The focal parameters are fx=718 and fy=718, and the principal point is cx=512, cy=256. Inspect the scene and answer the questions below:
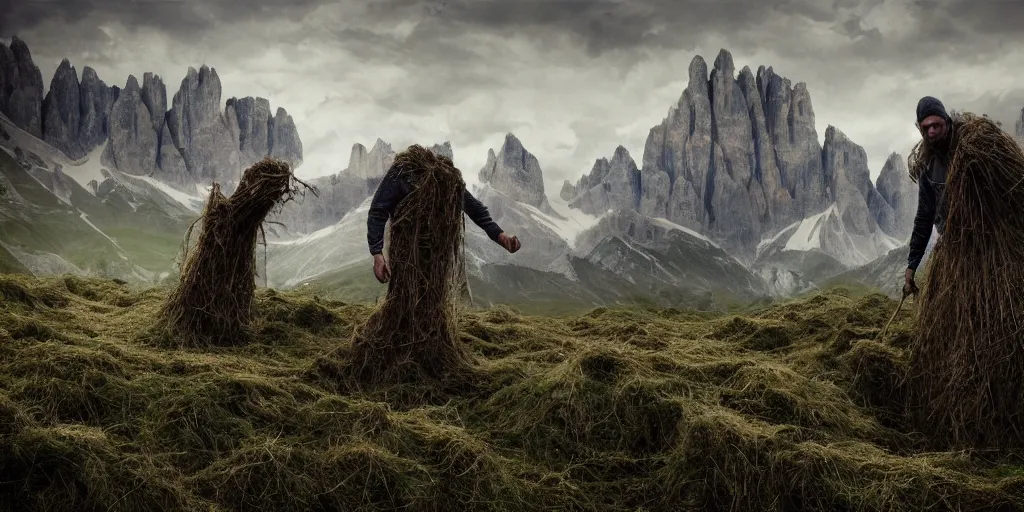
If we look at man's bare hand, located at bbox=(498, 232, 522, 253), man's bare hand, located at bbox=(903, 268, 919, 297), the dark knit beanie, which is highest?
the dark knit beanie

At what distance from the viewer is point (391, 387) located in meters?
7.59

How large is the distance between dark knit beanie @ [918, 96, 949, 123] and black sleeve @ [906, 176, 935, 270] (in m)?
0.69

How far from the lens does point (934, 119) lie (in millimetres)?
7020

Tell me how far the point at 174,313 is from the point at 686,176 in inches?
7360

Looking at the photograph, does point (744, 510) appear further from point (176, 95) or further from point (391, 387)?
point (176, 95)

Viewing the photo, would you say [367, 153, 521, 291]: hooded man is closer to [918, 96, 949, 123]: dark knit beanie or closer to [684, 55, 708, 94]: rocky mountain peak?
[918, 96, 949, 123]: dark knit beanie

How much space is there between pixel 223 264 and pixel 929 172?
8.34 metres

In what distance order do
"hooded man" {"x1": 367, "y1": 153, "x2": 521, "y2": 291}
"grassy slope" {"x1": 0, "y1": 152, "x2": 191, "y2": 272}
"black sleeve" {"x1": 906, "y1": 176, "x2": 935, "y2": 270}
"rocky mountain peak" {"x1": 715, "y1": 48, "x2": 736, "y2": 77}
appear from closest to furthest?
"black sleeve" {"x1": 906, "y1": 176, "x2": 935, "y2": 270}
"hooded man" {"x1": 367, "y1": 153, "x2": 521, "y2": 291}
"grassy slope" {"x1": 0, "y1": 152, "x2": 191, "y2": 272}
"rocky mountain peak" {"x1": 715, "y1": 48, "x2": 736, "y2": 77}

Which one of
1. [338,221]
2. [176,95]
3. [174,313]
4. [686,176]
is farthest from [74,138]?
[174,313]

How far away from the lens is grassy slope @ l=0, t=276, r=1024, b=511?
16.2 feet

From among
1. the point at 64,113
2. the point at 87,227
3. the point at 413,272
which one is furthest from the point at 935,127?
the point at 64,113

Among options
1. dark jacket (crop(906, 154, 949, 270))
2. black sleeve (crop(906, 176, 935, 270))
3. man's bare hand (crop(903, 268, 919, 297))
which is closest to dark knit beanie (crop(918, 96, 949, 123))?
dark jacket (crop(906, 154, 949, 270))

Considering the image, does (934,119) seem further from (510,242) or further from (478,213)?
(478,213)

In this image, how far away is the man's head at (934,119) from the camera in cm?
703
